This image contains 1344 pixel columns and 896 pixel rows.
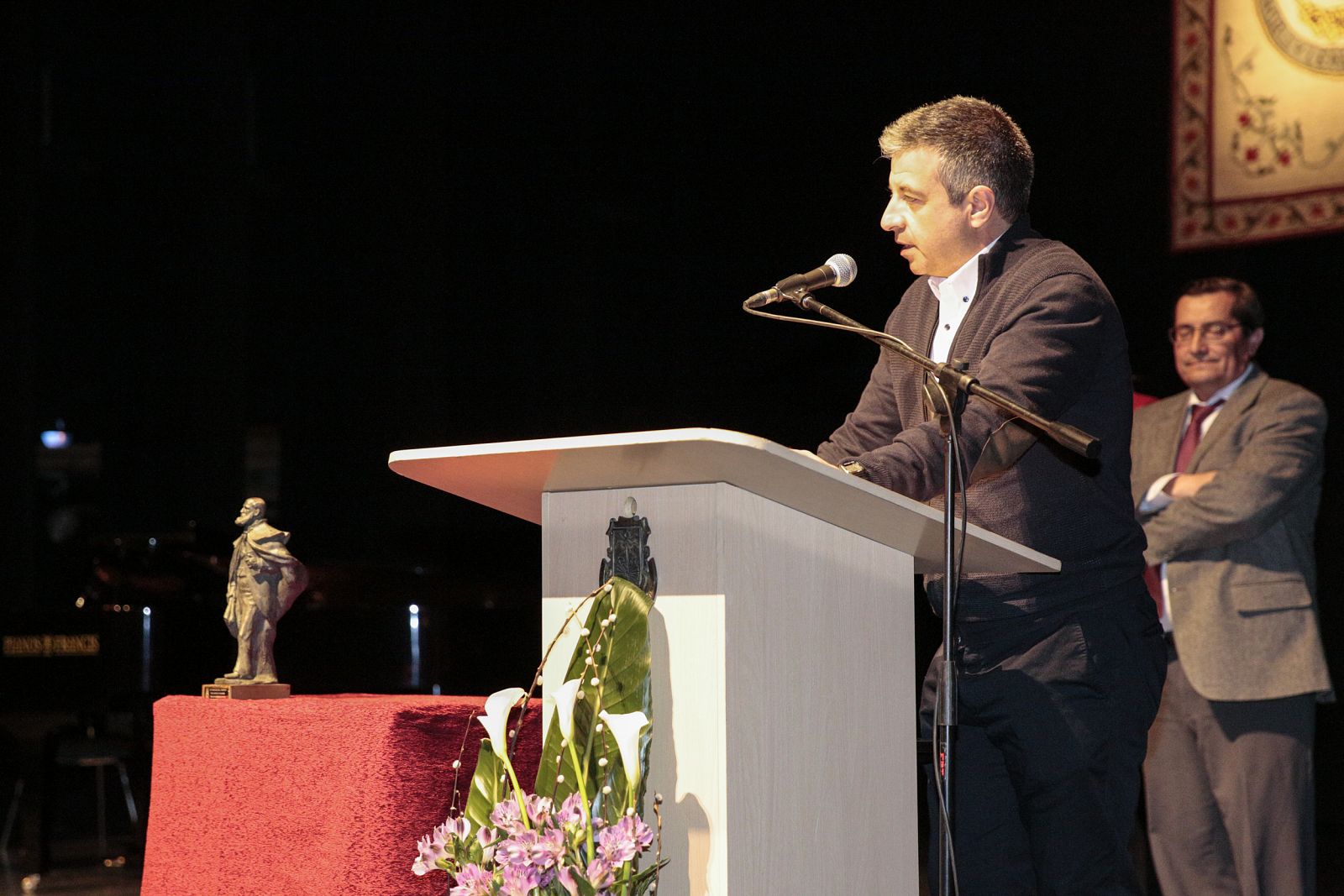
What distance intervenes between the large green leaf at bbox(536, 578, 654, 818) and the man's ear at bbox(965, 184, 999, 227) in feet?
2.81

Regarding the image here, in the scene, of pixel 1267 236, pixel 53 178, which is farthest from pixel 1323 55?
pixel 53 178

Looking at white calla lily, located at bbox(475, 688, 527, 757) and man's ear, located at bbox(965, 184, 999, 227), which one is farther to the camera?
man's ear, located at bbox(965, 184, 999, 227)

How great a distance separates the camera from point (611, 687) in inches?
66.1

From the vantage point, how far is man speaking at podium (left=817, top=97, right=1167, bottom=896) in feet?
6.45

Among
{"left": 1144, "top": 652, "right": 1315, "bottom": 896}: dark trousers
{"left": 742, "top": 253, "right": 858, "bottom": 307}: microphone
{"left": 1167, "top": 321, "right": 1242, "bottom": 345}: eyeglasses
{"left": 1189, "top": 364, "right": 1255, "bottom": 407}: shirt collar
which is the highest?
{"left": 1167, "top": 321, "right": 1242, "bottom": 345}: eyeglasses

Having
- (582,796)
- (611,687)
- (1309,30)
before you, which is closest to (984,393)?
(611,687)

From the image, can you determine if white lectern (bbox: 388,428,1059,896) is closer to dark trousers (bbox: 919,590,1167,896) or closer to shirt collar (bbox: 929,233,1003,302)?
dark trousers (bbox: 919,590,1167,896)

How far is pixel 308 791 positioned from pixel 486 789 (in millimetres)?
420

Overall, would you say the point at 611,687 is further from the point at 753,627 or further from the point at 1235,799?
the point at 1235,799

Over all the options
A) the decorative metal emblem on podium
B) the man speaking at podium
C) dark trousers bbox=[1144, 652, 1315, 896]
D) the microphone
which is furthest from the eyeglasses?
the decorative metal emblem on podium

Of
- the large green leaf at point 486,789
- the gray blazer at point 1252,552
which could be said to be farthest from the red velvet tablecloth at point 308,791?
the gray blazer at point 1252,552

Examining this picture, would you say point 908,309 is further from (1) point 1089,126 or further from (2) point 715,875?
(1) point 1089,126

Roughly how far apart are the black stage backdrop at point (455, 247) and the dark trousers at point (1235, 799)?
1442 millimetres

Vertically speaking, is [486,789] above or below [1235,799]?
above
